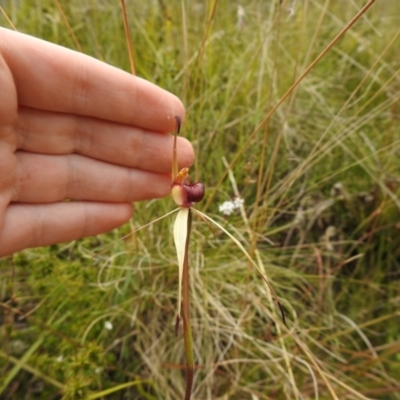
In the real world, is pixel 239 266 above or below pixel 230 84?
below

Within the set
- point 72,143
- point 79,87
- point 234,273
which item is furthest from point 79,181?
point 234,273

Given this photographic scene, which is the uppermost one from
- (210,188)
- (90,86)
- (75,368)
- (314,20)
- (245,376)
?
(314,20)

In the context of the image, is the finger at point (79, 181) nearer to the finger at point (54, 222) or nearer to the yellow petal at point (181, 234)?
the finger at point (54, 222)

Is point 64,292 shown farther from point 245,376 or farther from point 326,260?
point 326,260

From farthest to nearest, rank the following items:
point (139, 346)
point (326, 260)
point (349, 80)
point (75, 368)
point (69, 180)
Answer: point (349, 80) < point (326, 260) < point (139, 346) < point (69, 180) < point (75, 368)

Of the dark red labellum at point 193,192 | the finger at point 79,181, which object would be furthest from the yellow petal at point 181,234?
the finger at point 79,181

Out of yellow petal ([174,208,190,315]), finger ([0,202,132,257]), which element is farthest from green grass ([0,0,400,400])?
yellow petal ([174,208,190,315])

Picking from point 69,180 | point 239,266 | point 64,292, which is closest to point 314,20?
point 239,266

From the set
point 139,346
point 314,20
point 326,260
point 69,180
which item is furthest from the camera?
point 314,20
